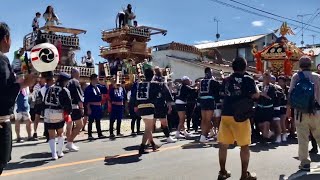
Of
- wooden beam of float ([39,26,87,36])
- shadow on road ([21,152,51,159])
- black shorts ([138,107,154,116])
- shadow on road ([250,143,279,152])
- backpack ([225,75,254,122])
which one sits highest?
wooden beam of float ([39,26,87,36])

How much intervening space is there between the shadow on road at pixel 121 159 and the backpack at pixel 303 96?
10.7 ft

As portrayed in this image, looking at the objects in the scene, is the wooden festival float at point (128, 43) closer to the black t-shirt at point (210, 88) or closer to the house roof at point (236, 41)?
the house roof at point (236, 41)

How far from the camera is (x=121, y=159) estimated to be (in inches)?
326

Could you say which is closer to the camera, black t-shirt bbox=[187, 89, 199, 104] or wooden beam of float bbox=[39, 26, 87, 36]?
black t-shirt bbox=[187, 89, 199, 104]

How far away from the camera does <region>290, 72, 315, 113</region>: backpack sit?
6.84m

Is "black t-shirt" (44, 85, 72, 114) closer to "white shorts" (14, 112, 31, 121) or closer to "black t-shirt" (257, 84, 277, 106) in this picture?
"white shorts" (14, 112, 31, 121)

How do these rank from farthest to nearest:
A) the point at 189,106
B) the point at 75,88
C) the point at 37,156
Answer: the point at 189,106 → the point at 75,88 → the point at 37,156

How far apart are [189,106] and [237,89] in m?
7.67

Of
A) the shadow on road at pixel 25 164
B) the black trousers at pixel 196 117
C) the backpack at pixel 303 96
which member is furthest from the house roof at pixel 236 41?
the shadow on road at pixel 25 164

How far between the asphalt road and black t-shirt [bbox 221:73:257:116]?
1208 millimetres

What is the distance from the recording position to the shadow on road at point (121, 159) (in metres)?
7.96

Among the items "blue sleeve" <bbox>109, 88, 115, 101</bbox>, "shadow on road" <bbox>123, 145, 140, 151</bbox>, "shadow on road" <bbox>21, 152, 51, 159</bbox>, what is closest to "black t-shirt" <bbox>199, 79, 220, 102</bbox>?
"shadow on road" <bbox>123, 145, 140, 151</bbox>

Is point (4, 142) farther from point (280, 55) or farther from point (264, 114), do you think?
point (280, 55)

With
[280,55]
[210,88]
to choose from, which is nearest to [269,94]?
[210,88]
